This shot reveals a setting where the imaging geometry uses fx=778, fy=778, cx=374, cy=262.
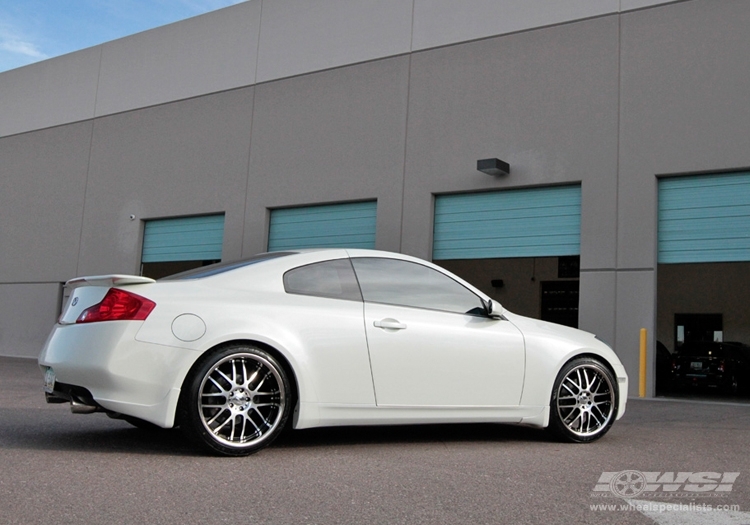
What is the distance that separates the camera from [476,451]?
5113 millimetres

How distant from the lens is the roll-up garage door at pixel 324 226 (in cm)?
1447

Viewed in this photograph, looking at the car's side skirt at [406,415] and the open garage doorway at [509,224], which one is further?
the open garage doorway at [509,224]

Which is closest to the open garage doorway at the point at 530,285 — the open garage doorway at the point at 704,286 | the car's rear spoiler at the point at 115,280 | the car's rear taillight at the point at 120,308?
the open garage doorway at the point at 704,286

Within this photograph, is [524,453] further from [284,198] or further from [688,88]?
[284,198]

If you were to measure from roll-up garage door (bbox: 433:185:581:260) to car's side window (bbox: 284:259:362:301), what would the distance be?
775cm

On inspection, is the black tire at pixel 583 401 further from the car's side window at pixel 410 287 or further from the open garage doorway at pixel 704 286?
the open garage doorway at pixel 704 286

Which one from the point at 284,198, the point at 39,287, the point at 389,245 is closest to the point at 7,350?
the point at 39,287

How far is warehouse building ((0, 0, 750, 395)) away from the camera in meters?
11.5

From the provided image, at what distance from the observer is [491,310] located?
17.9ft

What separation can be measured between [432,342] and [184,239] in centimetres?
1290

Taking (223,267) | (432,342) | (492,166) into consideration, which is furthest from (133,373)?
(492,166)

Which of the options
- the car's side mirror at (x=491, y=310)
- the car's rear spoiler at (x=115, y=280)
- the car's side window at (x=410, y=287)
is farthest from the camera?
the car's side mirror at (x=491, y=310)

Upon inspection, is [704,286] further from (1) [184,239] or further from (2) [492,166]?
(1) [184,239]

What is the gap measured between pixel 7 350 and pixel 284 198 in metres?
9.25
